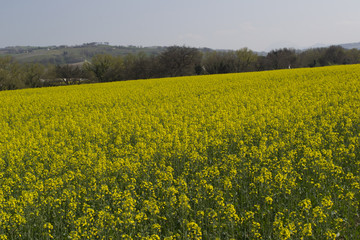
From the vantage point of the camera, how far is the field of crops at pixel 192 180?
209 inches

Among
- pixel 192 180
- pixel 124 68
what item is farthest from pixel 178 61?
pixel 192 180

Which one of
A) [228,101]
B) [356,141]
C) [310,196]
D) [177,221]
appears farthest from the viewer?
[228,101]

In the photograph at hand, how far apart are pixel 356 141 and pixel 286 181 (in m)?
3.43

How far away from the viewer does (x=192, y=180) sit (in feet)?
21.8

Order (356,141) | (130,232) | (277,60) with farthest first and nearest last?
(277,60) < (356,141) < (130,232)

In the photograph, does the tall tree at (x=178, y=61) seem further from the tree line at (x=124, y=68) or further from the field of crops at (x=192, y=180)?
the field of crops at (x=192, y=180)

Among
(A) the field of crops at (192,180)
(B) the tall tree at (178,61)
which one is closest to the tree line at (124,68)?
(B) the tall tree at (178,61)

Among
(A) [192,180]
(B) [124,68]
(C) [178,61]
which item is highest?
(C) [178,61]

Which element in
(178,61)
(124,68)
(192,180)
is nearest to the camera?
(192,180)

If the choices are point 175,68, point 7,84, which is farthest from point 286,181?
point 175,68

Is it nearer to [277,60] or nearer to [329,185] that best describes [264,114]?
[329,185]

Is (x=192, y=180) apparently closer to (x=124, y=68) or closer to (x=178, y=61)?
(x=178, y=61)

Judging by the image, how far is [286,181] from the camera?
6.39 m

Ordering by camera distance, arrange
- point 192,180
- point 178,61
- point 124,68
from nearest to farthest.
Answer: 1. point 192,180
2. point 178,61
3. point 124,68
